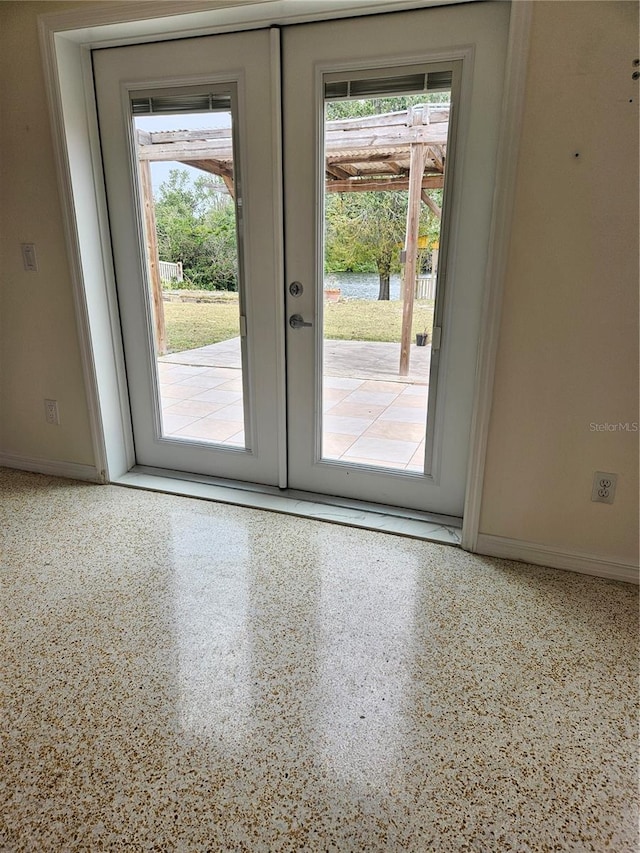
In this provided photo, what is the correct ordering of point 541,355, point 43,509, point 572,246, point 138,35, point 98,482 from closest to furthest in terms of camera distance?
point 572,246 < point 541,355 < point 138,35 < point 43,509 < point 98,482

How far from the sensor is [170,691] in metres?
1.41

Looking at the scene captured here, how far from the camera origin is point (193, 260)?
235cm

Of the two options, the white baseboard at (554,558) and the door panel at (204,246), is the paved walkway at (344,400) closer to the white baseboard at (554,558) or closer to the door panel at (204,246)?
the door panel at (204,246)

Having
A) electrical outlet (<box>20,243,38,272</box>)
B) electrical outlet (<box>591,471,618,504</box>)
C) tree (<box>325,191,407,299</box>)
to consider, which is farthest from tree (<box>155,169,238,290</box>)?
electrical outlet (<box>591,471,618,504</box>)

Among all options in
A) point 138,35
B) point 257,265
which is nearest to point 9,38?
point 138,35

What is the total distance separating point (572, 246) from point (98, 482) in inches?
96.2

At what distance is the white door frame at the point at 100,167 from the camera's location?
5.58ft

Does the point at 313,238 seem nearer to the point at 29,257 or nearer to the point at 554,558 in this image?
the point at 29,257

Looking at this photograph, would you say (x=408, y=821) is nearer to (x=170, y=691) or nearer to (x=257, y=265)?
(x=170, y=691)

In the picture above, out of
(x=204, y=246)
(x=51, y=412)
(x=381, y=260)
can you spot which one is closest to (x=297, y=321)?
(x=381, y=260)

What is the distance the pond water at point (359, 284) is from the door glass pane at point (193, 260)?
1.51 ft

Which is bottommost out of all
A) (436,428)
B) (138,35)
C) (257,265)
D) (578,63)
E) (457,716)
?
(457,716)

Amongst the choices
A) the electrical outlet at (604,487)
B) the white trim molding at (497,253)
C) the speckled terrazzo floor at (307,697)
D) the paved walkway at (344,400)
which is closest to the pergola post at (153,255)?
the paved walkway at (344,400)

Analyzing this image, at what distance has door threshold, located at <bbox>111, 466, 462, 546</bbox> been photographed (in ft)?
7.33
